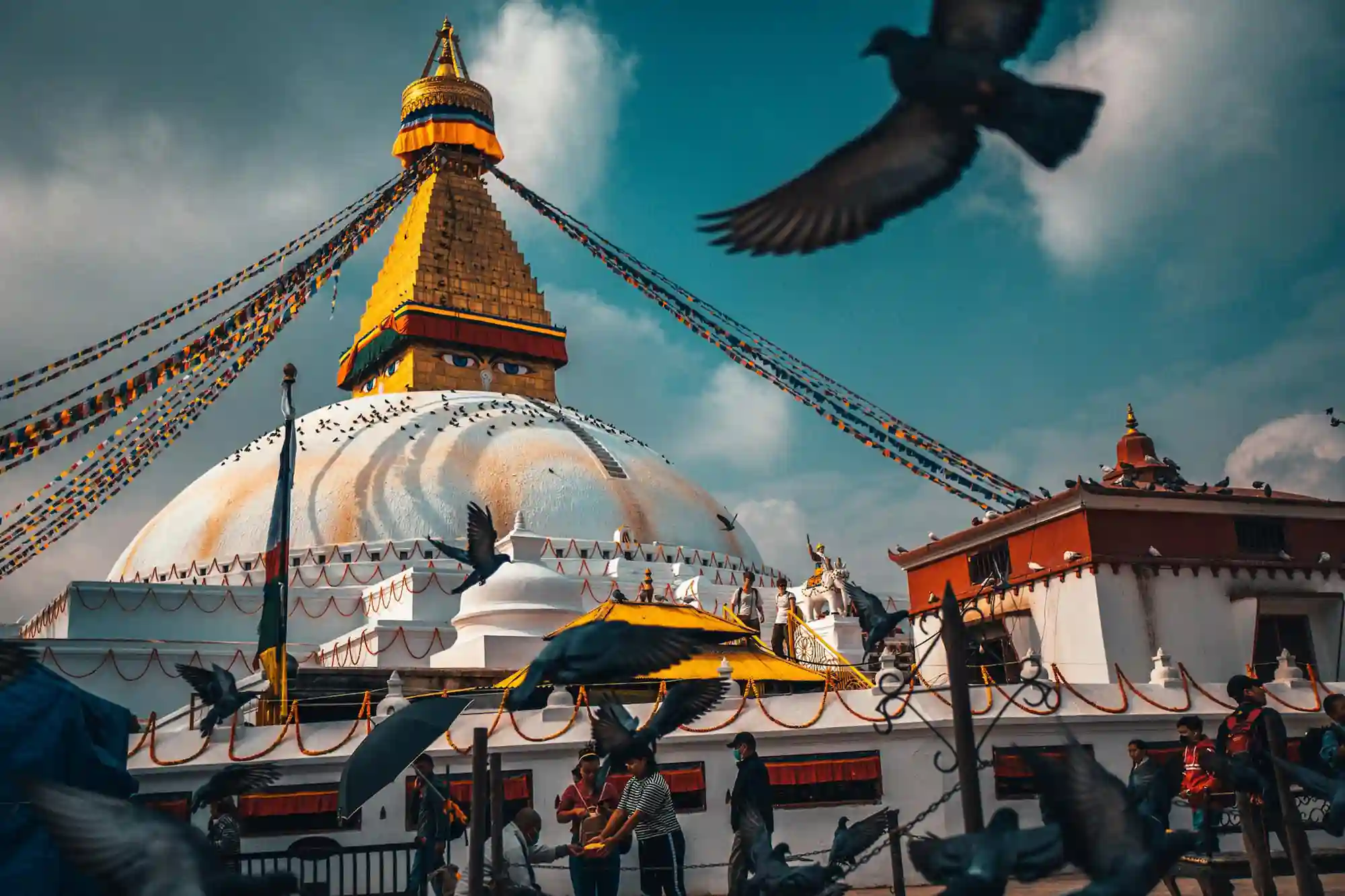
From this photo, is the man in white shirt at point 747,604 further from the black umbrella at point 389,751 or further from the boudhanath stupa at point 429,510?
the black umbrella at point 389,751

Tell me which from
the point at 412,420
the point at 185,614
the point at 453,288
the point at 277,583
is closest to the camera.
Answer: the point at 277,583

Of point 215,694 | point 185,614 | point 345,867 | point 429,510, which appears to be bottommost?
point 345,867

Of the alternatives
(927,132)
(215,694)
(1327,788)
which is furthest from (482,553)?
(927,132)

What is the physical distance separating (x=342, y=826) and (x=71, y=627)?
1130 centimetres

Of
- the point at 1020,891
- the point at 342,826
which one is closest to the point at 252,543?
the point at 342,826

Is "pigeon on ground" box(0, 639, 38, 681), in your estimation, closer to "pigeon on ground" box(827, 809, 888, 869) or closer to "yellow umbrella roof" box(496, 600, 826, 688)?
"pigeon on ground" box(827, 809, 888, 869)

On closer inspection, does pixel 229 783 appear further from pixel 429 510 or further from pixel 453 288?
pixel 453 288

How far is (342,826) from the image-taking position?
32.9 feet

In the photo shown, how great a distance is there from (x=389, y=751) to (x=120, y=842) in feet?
8.74

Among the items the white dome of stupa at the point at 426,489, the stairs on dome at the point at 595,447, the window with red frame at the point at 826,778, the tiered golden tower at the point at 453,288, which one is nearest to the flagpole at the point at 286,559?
the window with red frame at the point at 826,778

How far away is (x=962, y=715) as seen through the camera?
17.7 feet

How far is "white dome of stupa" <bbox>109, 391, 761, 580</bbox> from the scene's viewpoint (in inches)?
968

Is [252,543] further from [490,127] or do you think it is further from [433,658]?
[490,127]

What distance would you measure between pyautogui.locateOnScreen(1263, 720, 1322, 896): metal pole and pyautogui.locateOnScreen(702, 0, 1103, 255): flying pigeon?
4145mm
